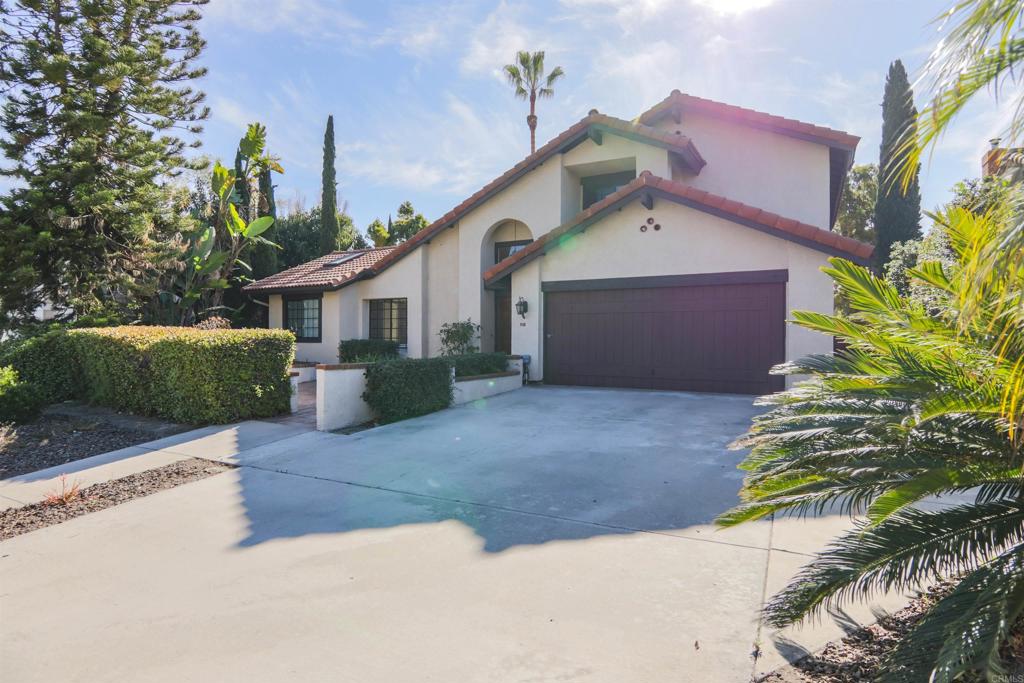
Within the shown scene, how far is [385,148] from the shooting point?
21781 mm

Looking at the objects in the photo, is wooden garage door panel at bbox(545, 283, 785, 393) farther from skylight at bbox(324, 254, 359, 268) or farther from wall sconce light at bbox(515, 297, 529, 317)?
skylight at bbox(324, 254, 359, 268)

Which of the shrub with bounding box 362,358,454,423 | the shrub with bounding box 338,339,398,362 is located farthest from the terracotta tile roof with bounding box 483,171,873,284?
the shrub with bounding box 338,339,398,362

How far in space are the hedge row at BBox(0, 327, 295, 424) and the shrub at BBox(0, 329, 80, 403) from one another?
0.11 meters

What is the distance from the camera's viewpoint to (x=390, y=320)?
18.9 m

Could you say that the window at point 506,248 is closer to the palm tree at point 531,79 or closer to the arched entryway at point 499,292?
the arched entryway at point 499,292

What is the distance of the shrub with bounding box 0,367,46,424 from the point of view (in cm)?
1028

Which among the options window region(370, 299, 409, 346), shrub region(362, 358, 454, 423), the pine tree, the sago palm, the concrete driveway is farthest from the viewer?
window region(370, 299, 409, 346)

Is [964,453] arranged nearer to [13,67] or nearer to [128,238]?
[128,238]

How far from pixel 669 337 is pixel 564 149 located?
21.0ft

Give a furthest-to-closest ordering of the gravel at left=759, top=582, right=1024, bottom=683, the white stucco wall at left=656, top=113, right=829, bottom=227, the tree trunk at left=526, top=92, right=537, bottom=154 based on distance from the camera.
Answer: the tree trunk at left=526, top=92, right=537, bottom=154
the white stucco wall at left=656, top=113, right=829, bottom=227
the gravel at left=759, top=582, right=1024, bottom=683

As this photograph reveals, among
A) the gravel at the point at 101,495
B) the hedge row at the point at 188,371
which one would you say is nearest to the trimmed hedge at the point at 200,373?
the hedge row at the point at 188,371

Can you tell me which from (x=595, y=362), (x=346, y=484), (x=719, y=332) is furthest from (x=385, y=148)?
(x=346, y=484)

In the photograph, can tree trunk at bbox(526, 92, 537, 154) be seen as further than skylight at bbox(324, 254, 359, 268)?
Yes

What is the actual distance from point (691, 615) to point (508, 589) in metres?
1.16
